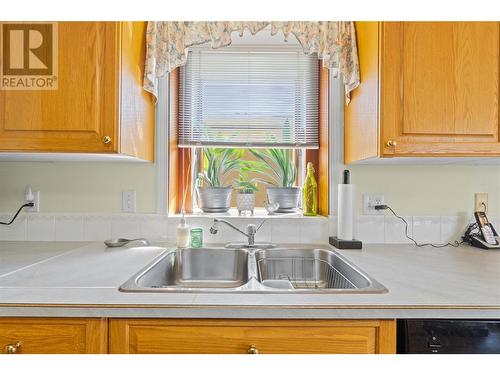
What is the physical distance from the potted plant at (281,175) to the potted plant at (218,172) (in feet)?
0.44

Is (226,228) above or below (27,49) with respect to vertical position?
below

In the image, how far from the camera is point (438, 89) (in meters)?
1.31

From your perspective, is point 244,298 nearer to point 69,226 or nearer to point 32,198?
point 69,226

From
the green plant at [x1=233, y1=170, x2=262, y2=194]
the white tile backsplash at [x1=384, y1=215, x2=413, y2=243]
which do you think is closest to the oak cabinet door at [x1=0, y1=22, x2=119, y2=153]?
the green plant at [x1=233, y1=170, x2=262, y2=194]

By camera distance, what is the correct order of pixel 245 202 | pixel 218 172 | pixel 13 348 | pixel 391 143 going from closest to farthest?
pixel 13 348 < pixel 391 143 < pixel 245 202 < pixel 218 172

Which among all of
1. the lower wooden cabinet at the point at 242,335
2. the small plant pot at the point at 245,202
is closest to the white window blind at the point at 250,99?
the small plant pot at the point at 245,202

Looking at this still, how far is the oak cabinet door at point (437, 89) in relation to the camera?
51.3 inches

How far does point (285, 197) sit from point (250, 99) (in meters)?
0.60

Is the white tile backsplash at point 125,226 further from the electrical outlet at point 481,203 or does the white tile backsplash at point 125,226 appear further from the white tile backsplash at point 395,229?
the electrical outlet at point 481,203

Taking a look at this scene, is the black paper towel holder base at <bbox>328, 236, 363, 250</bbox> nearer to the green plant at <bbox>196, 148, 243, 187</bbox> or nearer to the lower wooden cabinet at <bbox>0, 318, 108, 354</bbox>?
the green plant at <bbox>196, 148, 243, 187</bbox>

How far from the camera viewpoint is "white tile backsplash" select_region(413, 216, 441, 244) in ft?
5.55

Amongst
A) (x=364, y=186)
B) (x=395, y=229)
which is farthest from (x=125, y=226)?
(x=395, y=229)

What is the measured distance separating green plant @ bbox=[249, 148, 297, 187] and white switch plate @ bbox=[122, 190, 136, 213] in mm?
732

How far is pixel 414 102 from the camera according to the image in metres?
1.30
